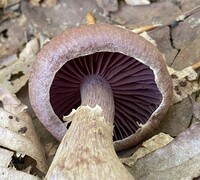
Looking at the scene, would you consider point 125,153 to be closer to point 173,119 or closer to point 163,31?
point 173,119

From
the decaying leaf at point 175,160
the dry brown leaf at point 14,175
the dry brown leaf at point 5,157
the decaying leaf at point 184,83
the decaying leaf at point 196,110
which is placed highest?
the decaying leaf at point 184,83

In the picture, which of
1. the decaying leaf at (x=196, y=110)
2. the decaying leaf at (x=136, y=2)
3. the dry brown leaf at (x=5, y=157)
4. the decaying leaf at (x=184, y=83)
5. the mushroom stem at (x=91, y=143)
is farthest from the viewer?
the decaying leaf at (x=136, y=2)

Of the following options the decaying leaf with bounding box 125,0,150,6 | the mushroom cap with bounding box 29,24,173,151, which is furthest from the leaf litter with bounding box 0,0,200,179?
the decaying leaf with bounding box 125,0,150,6

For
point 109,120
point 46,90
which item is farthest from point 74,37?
point 109,120

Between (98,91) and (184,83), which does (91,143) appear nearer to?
(98,91)

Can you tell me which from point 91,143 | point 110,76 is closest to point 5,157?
point 91,143

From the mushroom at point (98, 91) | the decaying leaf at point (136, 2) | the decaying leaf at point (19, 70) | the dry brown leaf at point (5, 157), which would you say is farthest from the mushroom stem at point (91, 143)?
the decaying leaf at point (136, 2)

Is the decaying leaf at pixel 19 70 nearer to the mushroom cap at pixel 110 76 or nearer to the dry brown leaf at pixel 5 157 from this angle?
the mushroom cap at pixel 110 76
